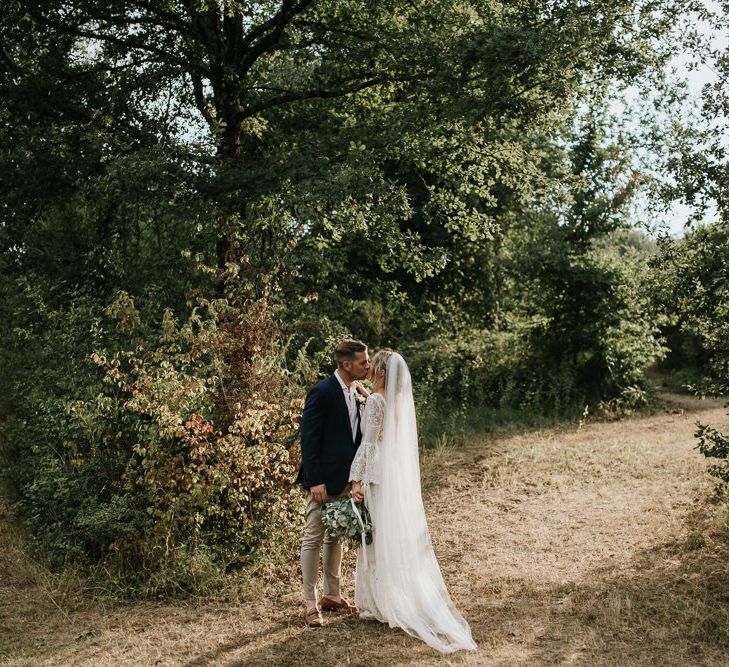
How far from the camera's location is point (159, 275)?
11383mm

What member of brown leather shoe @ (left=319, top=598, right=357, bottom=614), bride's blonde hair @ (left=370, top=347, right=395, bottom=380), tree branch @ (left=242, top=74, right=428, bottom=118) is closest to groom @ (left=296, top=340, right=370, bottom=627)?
bride's blonde hair @ (left=370, top=347, right=395, bottom=380)

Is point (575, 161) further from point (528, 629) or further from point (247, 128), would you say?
point (528, 629)

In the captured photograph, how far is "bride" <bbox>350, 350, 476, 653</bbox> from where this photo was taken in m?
5.83

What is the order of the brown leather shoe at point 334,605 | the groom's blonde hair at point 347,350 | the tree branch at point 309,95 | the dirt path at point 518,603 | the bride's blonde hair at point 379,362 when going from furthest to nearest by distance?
1. the tree branch at point 309,95
2. the brown leather shoe at point 334,605
3. the groom's blonde hair at point 347,350
4. the bride's blonde hair at point 379,362
5. the dirt path at point 518,603

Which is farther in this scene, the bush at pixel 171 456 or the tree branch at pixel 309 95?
the tree branch at pixel 309 95

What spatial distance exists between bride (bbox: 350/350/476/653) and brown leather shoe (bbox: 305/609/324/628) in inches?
17.1

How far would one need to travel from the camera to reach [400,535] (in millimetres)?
5875

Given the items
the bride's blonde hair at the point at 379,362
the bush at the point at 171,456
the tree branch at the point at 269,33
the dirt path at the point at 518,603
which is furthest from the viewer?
the tree branch at the point at 269,33

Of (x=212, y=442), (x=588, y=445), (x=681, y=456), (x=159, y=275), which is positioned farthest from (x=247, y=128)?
(x=681, y=456)

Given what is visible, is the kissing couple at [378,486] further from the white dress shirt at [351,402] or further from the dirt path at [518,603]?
the dirt path at [518,603]

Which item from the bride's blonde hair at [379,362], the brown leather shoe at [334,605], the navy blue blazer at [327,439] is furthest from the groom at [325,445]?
the brown leather shoe at [334,605]

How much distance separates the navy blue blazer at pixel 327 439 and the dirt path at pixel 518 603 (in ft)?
3.87

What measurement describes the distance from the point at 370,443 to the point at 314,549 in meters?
1.06

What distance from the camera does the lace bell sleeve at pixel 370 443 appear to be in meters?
5.85
